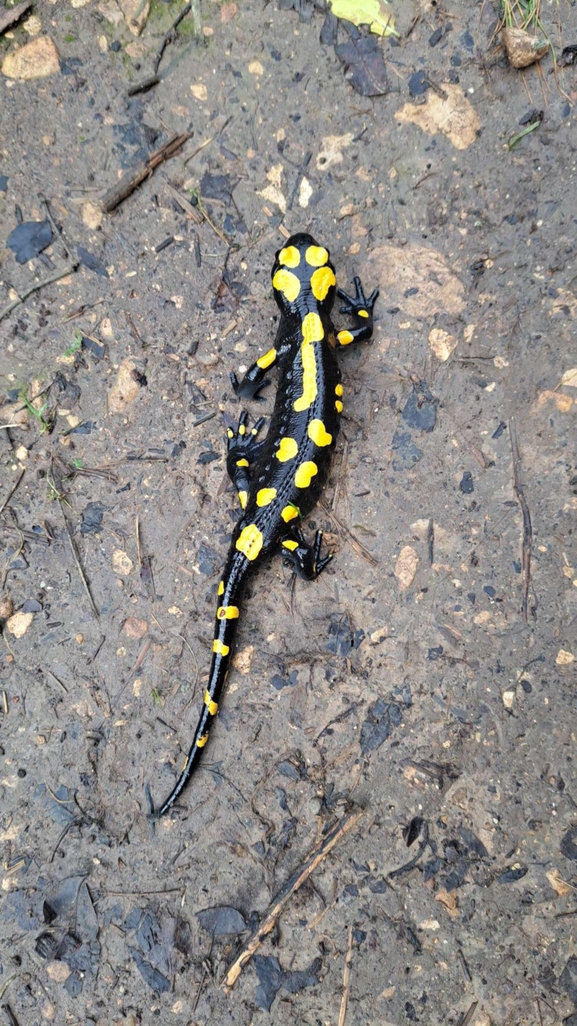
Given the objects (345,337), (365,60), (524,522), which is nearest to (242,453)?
(345,337)

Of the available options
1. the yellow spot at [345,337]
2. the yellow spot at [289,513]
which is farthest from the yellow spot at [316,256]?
the yellow spot at [289,513]

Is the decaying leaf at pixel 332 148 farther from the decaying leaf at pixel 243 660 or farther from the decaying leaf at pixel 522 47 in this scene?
the decaying leaf at pixel 243 660

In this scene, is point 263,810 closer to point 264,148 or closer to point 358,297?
point 358,297

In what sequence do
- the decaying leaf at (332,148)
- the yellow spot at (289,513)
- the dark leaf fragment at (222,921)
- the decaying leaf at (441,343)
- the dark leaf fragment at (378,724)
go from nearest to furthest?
1. the dark leaf fragment at (222,921)
2. the dark leaf fragment at (378,724)
3. the yellow spot at (289,513)
4. the decaying leaf at (441,343)
5. the decaying leaf at (332,148)

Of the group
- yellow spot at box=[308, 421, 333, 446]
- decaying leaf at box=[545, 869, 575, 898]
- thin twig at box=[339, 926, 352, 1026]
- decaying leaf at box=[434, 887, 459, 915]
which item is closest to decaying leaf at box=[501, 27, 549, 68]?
yellow spot at box=[308, 421, 333, 446]

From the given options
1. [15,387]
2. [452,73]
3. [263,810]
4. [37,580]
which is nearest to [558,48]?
[452,73]

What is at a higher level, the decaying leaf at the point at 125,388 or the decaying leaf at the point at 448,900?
the decaying leaf at the point at 125,388

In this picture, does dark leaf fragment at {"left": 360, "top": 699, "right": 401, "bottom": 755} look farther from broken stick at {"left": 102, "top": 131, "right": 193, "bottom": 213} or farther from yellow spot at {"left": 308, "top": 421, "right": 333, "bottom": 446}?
broken stick at {"left": 102, "top": 131, "right": 193, "bottom": 213}
